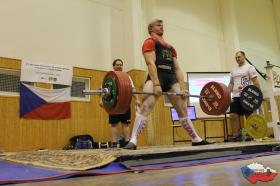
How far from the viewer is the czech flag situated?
4492 millimetres

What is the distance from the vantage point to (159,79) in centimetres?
273

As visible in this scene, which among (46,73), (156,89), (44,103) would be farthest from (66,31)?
(156,89)

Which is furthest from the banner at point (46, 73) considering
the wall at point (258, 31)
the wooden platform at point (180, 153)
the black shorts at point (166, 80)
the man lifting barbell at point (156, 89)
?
the wall at point (258, 31)

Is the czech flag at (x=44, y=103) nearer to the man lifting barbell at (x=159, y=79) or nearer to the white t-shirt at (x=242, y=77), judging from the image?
the man lifting barbell at (x=159, y=79)

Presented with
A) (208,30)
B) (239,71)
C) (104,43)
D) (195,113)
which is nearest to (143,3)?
(104,43)

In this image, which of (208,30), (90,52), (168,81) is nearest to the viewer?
(168,81)

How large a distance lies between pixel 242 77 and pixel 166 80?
1466mm

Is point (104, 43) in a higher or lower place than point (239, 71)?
higher

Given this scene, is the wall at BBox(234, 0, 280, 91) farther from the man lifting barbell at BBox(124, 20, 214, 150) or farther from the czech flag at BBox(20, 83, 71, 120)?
the man lifting barbell at BBox(124, 20, 214, 150)

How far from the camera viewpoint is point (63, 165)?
1681 mm

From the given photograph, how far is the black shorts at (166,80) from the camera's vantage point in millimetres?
2754

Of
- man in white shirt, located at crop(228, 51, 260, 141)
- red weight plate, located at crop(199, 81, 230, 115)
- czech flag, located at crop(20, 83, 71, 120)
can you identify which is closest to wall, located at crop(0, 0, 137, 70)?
czech flag, located at crop(20, 83, 71, 120)

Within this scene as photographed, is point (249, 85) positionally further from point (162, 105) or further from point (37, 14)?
point (37, 14)

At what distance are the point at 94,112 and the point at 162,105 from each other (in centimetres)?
145
